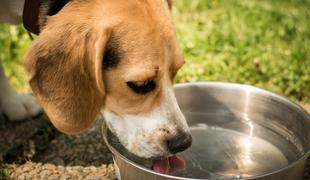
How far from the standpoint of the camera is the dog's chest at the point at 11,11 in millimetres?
3455

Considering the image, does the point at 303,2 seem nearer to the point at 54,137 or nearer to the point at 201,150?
the point at 201,150

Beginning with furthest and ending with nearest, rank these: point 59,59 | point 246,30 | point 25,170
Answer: point 246,30, point 25,170, point 59,59

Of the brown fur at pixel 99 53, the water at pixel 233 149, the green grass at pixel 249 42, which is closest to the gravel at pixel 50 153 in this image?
the water at pixel 233 149

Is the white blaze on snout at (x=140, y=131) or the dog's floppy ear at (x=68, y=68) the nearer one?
the dog's floppy ear at (x=68, y=68)

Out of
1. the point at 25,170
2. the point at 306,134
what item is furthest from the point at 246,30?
the point at 25,170

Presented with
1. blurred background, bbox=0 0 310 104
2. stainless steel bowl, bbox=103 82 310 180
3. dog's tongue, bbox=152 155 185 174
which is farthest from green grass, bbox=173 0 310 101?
dog's tongue, bbox=152 155 185 174

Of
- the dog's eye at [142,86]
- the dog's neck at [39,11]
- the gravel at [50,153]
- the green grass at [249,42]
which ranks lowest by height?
the gravel at [50,153]

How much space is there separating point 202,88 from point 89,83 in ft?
3.80

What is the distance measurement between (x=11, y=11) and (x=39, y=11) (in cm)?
50

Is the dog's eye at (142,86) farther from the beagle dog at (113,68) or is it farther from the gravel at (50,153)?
the gravel at (50,153)

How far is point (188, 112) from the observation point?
4.02 metres

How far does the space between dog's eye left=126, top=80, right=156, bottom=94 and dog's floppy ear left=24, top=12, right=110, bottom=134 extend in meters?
0.16

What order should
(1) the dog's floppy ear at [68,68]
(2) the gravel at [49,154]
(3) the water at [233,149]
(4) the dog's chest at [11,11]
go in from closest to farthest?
(1) the dog's floppy ear at [68,68]
(4) the dog's chest at [11,11]
(3) the water at [233,149]
(2) the gravel at [49,154]

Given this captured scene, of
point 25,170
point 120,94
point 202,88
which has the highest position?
point 120,94
